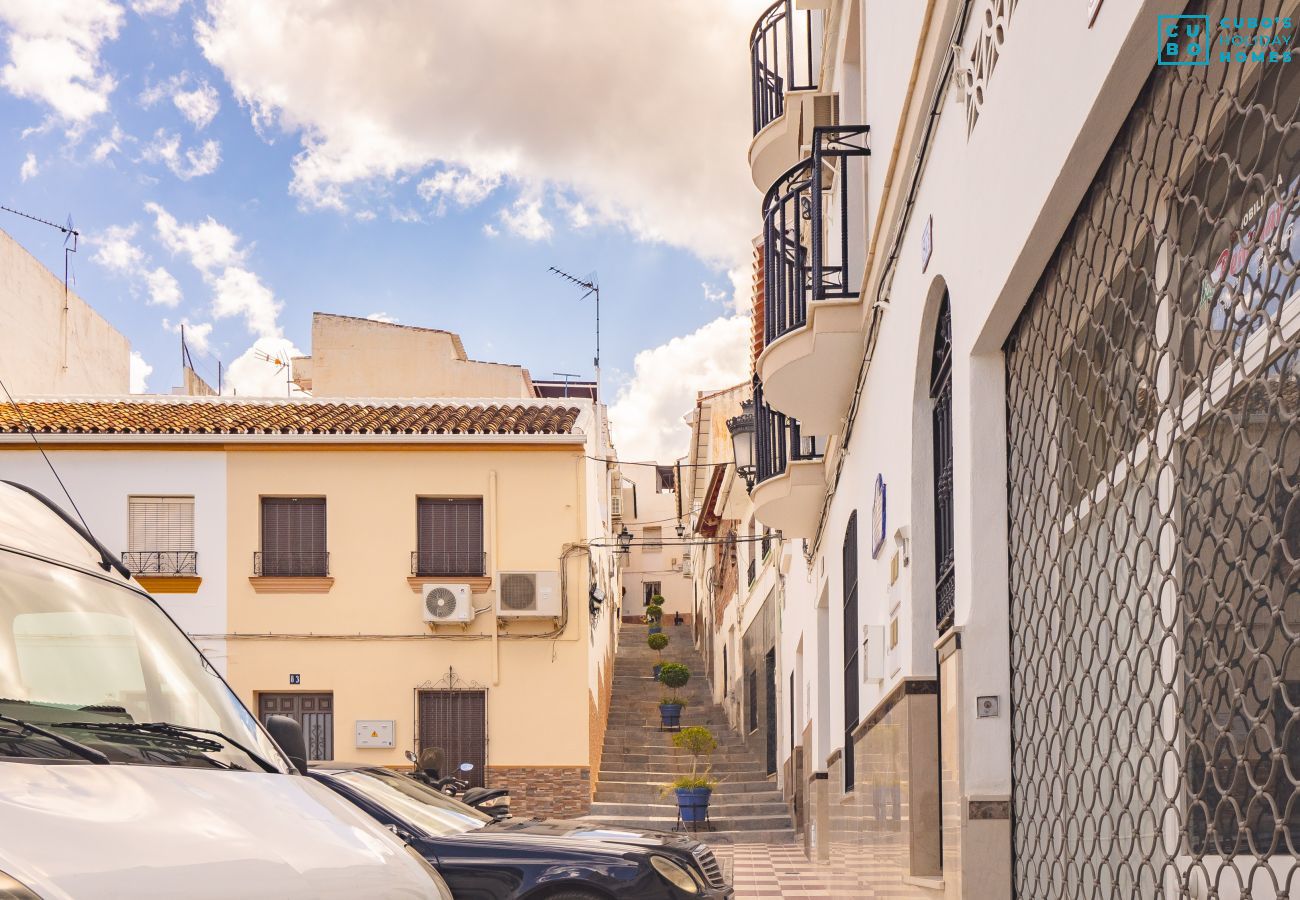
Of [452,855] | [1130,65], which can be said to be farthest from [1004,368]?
[452,855]

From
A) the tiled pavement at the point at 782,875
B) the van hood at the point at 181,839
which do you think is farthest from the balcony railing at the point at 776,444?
the van hood at the point at 181,839

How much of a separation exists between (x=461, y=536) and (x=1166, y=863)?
19.4 metres

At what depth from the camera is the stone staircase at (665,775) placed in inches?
770

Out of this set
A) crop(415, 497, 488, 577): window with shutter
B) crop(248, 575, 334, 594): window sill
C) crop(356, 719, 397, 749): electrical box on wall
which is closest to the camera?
crop(356, 719, 397, 749): electrical box on wall

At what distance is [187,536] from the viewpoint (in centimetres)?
2161

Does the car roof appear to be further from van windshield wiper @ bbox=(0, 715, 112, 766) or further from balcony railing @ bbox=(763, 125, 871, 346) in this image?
balcony railing @ bbox=(763, 125, 871, 346)

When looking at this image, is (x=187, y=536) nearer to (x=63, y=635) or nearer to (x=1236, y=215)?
(x=63, y=635)

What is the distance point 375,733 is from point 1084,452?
18.6 metres

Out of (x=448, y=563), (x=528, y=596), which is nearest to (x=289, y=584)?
(x=448, y=563)

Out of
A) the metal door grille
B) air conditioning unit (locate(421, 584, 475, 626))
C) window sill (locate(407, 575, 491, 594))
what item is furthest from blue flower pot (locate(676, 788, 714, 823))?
the metal door grille

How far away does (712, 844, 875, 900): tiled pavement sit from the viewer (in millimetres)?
10215

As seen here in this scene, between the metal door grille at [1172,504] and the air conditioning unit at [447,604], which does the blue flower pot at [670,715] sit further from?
the metal door grille at [1172,504]

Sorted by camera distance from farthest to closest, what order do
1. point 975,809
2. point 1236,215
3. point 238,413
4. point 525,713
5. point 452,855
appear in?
point 238,413 → point 525,713 → point 452,855 → point 975,809 → point 1236,215

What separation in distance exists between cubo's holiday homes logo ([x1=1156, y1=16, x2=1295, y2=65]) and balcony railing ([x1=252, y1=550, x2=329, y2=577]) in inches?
790
